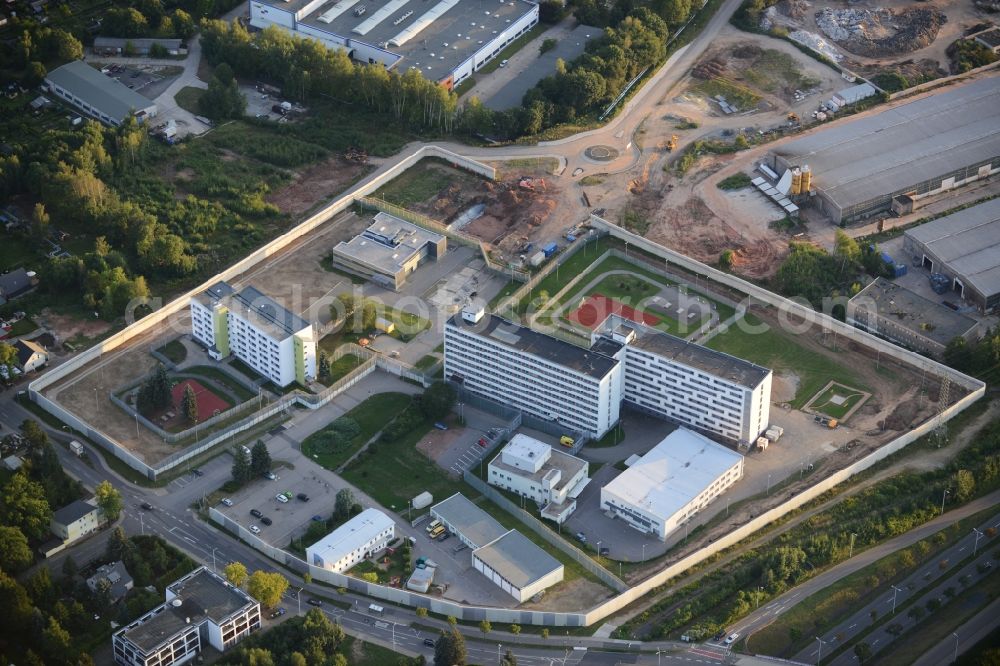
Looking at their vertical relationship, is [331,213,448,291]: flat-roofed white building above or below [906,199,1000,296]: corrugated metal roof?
below

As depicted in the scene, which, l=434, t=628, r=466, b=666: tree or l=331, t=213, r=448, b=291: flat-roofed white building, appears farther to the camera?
l=331, t=213, r=448, b=291: flat-roofed white building

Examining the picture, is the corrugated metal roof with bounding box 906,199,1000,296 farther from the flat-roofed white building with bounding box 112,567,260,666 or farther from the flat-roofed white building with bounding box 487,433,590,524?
the flat-roofed white building with bounding box 112,567,260,666

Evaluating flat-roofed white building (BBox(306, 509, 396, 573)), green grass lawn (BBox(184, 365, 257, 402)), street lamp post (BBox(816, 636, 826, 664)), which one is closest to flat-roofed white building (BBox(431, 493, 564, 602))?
flat-roofed white building (BBox(306, 509, 396, 573))

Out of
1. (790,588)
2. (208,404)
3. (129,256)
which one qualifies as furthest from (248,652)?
(129,256)

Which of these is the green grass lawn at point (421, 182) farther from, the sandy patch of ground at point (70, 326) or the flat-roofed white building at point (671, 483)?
the flat-roofed white building at point (671, 483)

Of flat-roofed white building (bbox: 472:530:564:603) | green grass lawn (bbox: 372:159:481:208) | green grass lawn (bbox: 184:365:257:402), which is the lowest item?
green grass lawn (bbox: 184:365:257:402)

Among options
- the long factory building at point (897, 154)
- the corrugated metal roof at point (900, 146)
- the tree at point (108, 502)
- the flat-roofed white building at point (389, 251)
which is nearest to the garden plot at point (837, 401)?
the long factory building at point (897, 154)

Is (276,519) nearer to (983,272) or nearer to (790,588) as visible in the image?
(790,588)

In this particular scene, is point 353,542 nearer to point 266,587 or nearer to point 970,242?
point 266,587
